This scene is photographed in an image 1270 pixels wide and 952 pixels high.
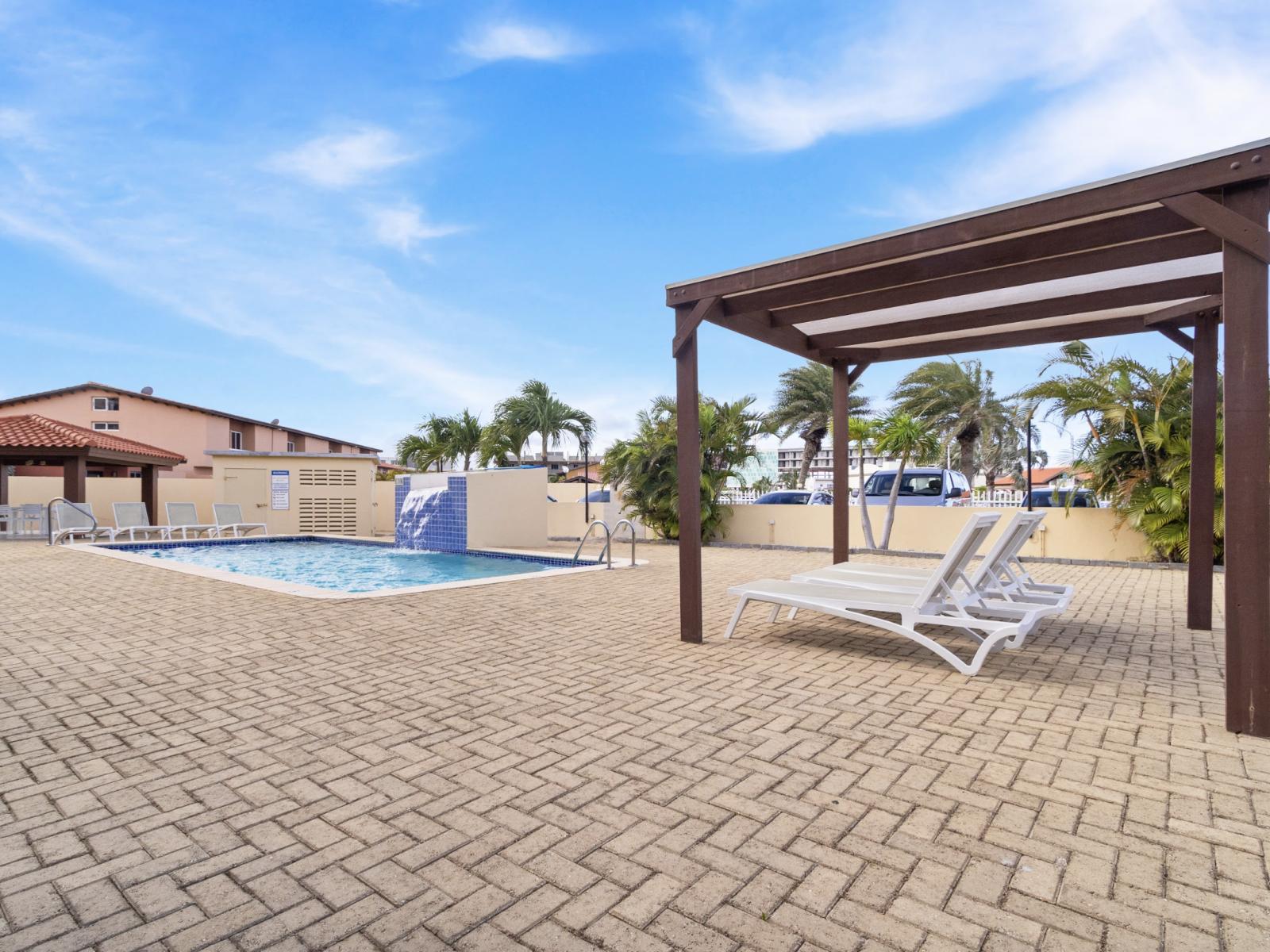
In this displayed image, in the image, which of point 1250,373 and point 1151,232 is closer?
point 1250,373

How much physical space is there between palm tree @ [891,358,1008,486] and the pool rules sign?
17107 millimetres

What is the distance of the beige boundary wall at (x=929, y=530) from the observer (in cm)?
1133

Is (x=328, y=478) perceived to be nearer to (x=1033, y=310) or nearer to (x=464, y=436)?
(x=464, y=436)

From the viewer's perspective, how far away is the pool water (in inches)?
447

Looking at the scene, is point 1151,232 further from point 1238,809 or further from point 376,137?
point 376,137

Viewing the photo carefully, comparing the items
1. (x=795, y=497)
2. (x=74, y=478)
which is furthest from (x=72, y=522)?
(x=795, y=497)

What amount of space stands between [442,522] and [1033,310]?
1154 centimetres

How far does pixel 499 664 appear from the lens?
4621mm

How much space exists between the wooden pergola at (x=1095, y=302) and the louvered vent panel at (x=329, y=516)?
1461cm

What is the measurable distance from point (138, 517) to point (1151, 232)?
19683 mm

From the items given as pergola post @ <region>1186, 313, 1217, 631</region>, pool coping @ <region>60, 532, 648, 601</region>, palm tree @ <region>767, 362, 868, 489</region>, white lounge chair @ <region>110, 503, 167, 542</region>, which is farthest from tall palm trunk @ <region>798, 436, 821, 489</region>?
pergola post @ <region>1186, 313, 1217, 631</region>

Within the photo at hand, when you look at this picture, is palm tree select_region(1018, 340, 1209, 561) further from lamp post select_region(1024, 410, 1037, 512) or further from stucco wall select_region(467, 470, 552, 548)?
stucco wall select_region(467, 470, 552, 548)

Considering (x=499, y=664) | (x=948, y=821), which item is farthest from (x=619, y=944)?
(x=499, y=664)

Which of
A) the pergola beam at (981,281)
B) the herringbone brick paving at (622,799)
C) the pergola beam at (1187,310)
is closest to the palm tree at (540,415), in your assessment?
the pergola beam at (981,281)
